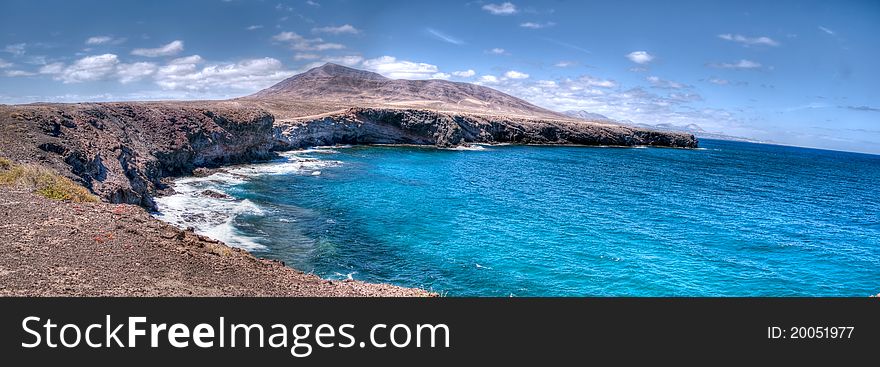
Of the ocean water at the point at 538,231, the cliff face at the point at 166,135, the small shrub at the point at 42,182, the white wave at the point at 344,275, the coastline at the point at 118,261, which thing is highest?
the cliff face at the point at 166,135

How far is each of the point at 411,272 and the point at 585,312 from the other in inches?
637

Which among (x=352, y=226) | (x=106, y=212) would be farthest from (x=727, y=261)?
(x=106, y=212)

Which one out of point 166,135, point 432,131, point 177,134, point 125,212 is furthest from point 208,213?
point 432,131

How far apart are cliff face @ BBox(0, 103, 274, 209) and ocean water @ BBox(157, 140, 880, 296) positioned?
3.20 meters

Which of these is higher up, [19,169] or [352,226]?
[19,169]

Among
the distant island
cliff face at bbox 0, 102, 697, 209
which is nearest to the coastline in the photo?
the distant island

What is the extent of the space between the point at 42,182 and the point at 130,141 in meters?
A: 23.8

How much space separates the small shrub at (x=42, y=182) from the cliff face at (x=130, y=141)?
2868mm

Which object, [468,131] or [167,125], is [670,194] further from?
[468,131]

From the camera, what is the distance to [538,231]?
105 ft

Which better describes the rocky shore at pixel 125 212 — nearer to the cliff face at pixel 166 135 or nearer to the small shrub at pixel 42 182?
the cliff face at pixel 166 135

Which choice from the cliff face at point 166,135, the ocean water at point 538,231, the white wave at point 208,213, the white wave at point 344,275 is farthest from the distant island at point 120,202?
the white wave at point 344,275

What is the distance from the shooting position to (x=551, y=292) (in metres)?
21.4

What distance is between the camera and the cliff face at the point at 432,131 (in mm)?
85125
